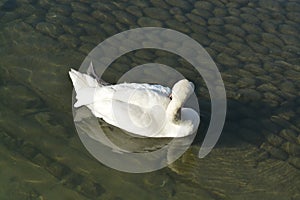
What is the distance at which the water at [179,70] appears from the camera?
626cm

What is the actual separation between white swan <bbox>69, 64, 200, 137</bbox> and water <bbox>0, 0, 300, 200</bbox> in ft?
1.15

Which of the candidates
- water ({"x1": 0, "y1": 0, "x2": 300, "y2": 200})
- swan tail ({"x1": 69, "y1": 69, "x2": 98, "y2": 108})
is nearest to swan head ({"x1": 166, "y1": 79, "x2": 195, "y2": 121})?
water ({"x1": 0, "y1": 0, "x2": 300, "y2": 200})

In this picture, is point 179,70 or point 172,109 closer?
point 172,109

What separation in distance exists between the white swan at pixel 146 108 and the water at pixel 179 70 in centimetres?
35

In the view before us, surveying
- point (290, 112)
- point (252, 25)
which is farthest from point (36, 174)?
point (252, 25)

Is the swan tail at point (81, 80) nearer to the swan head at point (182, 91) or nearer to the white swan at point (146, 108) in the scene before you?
the white swan at point (146, 108)

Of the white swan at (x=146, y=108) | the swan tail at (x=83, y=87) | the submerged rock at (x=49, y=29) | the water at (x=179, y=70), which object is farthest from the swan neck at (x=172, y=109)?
the submerged rock at (x=49, y=29)

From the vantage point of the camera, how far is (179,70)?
800 cm

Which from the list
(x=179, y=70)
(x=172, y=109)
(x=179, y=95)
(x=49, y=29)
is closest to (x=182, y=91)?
(x=179, y=95)

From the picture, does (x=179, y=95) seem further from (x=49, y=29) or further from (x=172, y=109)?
(x=49, y=29)

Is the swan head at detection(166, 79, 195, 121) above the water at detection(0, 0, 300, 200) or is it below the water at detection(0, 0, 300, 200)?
above

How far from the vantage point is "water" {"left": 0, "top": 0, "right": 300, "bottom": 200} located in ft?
20.5

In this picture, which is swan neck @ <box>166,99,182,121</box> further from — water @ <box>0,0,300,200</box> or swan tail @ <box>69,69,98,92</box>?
swan tail @ <box>69,69,98,92</box>

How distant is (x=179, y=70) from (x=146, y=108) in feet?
5.27
